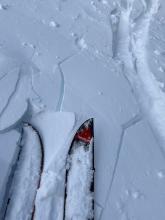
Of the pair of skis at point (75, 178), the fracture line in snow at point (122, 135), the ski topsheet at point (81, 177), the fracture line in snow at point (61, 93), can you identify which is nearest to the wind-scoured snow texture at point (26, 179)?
the pair of skis at point (75, 178)

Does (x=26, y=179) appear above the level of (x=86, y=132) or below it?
below

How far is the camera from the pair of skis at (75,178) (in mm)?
2064

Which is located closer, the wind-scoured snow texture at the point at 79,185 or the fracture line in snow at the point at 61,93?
the wind-scoured snow texture at the point at 79,185

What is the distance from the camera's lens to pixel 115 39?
11.8 feet

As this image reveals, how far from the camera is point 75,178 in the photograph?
224cm

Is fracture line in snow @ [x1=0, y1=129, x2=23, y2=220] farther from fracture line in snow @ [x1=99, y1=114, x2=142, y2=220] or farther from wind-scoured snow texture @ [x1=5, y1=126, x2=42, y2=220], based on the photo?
fracture line in snow @ [x1=99, y1=114, x2=142, y2=220]

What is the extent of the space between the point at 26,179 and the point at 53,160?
22 centimetres

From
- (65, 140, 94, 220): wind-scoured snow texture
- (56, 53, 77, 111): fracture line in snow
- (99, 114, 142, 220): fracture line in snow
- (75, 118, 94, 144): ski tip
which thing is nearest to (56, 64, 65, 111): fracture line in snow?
(56, 53, 77, 111): fracture line in snow

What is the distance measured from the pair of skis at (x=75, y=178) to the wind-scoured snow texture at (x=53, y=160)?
29mm

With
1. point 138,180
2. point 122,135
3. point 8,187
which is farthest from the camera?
point 122,135

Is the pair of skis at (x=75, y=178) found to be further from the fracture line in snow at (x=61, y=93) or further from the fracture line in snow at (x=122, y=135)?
the fracture line in snow at (x=61, y=93)

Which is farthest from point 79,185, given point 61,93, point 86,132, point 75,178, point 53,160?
point 61,93

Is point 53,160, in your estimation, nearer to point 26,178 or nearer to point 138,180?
point 26,178

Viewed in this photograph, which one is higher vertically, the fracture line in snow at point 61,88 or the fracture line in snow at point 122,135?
the fracture line in snow at point 122,135
